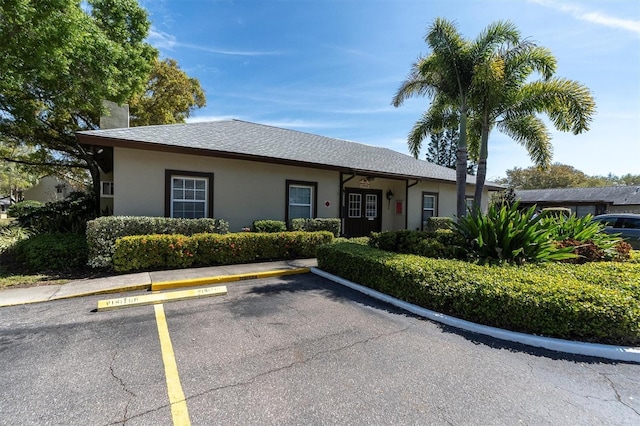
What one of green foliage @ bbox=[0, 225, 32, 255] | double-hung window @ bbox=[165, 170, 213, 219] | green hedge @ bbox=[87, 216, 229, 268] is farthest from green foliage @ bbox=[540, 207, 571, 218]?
green foliage @ bbox=[0, 225, 32, 255]

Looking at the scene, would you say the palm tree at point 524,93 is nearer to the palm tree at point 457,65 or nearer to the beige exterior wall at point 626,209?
the palm tree at point 457,65

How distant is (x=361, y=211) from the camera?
1445 centimetres

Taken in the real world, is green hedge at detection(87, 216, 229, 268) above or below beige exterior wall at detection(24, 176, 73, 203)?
below

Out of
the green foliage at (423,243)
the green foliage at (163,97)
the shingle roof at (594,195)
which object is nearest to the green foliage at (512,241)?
the green foliage at (423,243)

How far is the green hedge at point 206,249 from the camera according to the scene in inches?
276

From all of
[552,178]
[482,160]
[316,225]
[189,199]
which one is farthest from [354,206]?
[552,178]

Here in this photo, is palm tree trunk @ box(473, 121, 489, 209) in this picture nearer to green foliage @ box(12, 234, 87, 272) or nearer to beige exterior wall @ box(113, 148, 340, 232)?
beige exterior wall @ box(113, 148, 340, 232)

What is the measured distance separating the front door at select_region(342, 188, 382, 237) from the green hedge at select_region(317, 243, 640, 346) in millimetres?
7627

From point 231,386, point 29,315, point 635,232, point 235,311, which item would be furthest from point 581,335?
point 635,232

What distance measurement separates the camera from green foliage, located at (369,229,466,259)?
266 inches

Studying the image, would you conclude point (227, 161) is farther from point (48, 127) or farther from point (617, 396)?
point (48, 127)

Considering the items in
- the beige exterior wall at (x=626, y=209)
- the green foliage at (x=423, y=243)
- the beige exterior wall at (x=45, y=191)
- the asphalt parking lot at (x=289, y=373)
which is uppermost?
the beige exterior wall at (x=45, y=191)

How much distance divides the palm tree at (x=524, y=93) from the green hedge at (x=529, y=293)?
4.39 m

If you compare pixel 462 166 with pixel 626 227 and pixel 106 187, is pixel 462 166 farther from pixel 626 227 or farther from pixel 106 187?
pixel 106 187
